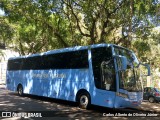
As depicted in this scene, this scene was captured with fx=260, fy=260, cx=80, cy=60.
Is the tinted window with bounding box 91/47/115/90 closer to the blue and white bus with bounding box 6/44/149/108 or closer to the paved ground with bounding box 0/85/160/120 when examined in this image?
the blue and white bus with bounding box 6/44/149/108

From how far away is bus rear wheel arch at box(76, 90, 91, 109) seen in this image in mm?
12859

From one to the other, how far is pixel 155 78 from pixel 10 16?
3321cm

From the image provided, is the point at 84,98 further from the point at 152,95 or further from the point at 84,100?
the point at 152,95

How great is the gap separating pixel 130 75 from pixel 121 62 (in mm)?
931

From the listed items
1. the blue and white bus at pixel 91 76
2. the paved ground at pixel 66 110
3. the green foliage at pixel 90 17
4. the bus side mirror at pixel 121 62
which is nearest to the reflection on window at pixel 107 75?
the blue and white bus at pixel 91 76

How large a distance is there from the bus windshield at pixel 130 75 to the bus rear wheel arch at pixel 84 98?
2095mm

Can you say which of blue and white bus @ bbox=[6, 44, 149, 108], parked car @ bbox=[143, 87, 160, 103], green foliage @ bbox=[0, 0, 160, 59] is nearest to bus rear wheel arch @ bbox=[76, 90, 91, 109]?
blue and white bus @ bbox=[6, 44, 149, 108]

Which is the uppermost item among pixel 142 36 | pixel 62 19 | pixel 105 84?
pixel 62 19

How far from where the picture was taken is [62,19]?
20.8 meters

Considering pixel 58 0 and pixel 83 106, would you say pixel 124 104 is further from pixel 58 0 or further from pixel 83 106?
pixel 58 0

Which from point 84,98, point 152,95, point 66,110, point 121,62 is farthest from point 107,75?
point 152,95

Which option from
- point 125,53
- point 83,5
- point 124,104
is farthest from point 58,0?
point 124,104

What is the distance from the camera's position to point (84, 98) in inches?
517

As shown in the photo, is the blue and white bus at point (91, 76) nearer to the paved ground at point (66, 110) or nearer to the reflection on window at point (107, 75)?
the reflection on window at point (107, 75)
